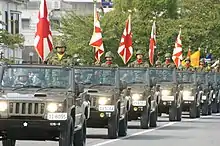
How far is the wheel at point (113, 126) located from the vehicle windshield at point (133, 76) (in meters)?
4.60

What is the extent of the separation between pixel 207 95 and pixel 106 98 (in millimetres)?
16382

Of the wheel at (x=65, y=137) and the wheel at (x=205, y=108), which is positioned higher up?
the wheel at (x=65, y=137)

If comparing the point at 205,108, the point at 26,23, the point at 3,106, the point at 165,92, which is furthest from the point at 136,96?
the point at 26,23

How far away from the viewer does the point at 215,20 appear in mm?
56156

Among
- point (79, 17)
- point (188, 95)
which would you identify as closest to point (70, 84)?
point (188, 95)

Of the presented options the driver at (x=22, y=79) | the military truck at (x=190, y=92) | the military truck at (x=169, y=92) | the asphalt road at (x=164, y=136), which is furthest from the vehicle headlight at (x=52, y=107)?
the military truck at (x=190, y=92)

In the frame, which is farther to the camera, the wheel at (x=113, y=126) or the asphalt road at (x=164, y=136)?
the wheel at (x=113, y=126)

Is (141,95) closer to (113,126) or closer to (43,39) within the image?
(43,39)

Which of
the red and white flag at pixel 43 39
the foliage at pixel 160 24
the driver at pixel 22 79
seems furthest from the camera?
→ the foliage at pixel 160 24

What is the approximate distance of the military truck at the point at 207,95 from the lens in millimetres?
34625

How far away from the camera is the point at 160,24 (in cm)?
5456

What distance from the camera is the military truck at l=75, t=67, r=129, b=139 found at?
1939 centimetres

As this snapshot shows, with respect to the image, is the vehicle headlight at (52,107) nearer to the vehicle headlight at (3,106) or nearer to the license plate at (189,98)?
the vehicle headlight at (3,106)

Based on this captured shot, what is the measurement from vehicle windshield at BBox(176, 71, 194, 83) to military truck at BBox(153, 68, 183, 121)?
2.07 m
